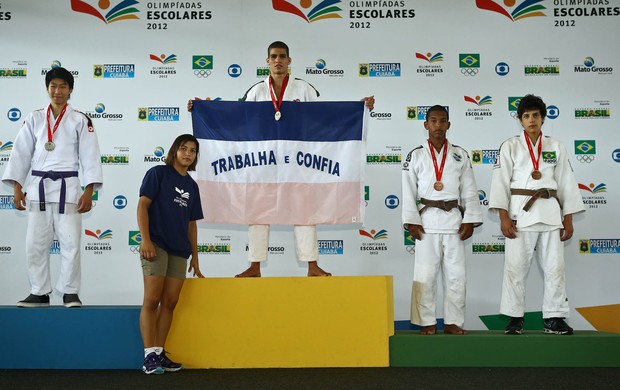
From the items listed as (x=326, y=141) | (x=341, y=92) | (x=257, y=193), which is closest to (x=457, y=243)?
(x=326, y=141)

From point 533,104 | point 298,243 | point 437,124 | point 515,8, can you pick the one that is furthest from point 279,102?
point 515,8

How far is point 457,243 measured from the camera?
15.1 feet

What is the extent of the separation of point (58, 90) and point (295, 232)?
2.16m

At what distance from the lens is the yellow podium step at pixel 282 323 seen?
4.22m

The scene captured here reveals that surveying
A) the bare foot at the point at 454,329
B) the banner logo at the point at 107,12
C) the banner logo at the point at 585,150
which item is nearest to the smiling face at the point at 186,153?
the bare foot at the point at 454,329

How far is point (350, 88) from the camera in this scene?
6.54 meters

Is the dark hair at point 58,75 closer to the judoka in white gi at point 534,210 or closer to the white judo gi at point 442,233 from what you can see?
the white judo gi at point 442,233

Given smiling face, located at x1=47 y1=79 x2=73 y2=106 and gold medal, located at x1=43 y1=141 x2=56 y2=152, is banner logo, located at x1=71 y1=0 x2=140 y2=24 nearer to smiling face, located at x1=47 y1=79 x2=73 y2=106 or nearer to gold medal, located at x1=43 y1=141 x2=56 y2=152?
smiling face, located at x1=47 y1=79 x2=73 y2=106

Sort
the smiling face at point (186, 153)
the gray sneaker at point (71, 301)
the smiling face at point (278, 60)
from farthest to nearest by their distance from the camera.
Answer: the smiling face at point (278, 60) < the gray sneaker at point (71, 301) < the smiling face at point (186, 153)

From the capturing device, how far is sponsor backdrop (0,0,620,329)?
21.0ft

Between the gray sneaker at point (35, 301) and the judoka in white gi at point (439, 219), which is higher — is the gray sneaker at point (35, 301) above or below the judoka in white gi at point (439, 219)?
below

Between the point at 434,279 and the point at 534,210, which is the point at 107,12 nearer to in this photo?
the point at 434,279

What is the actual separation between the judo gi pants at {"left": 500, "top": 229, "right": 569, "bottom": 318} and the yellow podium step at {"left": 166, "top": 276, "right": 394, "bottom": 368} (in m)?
1.03

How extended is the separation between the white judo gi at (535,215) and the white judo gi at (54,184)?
3248mm
